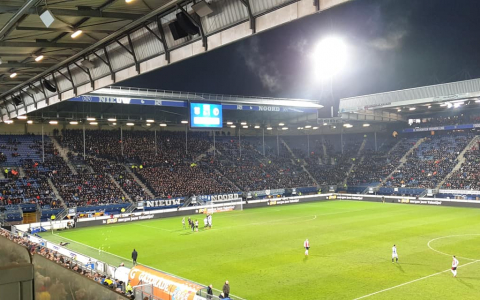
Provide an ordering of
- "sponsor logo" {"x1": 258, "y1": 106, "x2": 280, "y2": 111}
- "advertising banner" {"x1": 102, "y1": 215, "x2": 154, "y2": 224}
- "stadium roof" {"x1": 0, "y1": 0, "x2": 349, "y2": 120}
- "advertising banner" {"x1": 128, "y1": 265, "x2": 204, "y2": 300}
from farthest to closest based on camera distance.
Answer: "sponsor logo" {"x1": 258, "y1": 106, "x2": 280, "y2": 111} → "advertising banner" {"x1": 102, "y1": 215, "x2": 154, "y2": 224} → "advertising banner" {"x1": 128, "y1": 265, "x2": 204, "y2": 300} → "stadium roof" {"x1": 0, "y1": 0, "x2": 349, "y2": 120}

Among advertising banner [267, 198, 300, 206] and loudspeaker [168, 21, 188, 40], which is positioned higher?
loudspeaker [168, 21, 188, 40]

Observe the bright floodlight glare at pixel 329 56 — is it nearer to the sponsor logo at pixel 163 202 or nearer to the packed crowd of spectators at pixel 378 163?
the packed crowd of spectators at pixel 378 163

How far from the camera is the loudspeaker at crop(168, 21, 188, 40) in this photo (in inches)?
519

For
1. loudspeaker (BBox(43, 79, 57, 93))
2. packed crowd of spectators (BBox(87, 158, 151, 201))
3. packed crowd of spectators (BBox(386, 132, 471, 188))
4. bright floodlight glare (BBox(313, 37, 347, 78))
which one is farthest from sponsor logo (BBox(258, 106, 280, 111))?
loudspeaker (BBox(43, 79, 57, 93))

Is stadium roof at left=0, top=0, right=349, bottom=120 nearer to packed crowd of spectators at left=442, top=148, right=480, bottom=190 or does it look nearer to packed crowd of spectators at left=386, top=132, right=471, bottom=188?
packed crowd of spectators at left=442, top=148, right=480, bottom=190

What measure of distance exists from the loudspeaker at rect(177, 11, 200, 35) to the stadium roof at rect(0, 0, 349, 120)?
67 mm

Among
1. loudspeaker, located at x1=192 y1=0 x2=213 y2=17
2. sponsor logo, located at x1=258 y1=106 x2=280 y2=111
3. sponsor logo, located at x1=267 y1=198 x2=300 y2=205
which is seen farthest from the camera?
sponsor logo, located at x1=267 y1=198 x2=300 y2=205

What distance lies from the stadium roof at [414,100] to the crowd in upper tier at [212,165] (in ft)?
30.0

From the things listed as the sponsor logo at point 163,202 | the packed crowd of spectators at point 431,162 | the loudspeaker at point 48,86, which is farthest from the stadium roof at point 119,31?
the packed crowd of spectators at point 431,162

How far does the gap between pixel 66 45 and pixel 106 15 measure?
3998 mm

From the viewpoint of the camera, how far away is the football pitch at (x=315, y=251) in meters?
21.4

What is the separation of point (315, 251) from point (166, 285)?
13.8m

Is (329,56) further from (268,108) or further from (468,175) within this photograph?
(468,175)

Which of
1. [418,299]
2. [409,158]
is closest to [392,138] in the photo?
[409,158]
